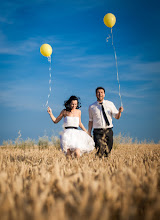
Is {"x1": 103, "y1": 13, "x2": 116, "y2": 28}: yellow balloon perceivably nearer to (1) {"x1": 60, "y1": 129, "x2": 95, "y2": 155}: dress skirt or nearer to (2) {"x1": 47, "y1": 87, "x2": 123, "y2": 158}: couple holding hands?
(2) {"x1": 47, "y1": 87, "x2": 123, "y2": 158}: couple holding hands

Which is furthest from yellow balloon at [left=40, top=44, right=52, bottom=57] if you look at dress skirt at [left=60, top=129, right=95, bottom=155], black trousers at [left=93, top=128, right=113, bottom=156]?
black trousers at [left=93, top=128, right=113, bottom=156]

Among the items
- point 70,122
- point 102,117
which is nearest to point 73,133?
point 70,122

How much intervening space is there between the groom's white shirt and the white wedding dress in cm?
54

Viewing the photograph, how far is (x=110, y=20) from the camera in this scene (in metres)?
6.76

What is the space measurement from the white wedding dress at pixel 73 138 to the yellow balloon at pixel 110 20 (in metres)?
3.22

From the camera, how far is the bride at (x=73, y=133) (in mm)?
5730

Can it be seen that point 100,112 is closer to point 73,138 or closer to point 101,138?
point 101,138

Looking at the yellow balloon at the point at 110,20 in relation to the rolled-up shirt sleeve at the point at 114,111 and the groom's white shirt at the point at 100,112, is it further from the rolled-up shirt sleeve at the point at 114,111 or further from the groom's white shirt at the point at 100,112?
the rolled-up shirt sleeve at the point at 114,111

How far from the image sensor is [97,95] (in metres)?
6.26

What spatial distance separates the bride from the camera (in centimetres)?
573

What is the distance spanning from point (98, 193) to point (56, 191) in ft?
1.84

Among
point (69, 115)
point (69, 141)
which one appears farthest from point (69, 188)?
point (69, 115)

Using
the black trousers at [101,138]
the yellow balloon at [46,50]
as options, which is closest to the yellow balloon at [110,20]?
the yellow balloon at [46,50]

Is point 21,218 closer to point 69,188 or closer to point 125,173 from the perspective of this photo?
point 69,188
